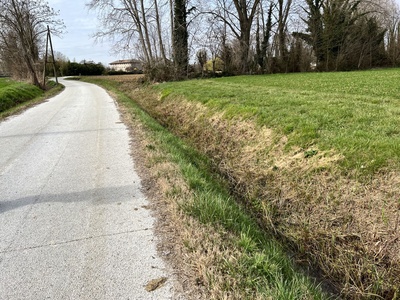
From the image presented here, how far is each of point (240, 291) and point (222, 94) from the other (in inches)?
367

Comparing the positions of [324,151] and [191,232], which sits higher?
[324,151]

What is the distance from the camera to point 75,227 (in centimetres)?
316

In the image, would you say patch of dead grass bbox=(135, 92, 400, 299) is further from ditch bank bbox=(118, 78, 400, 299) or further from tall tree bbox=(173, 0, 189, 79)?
Answer: tall tree bbox=(173, 0, 189, 79)

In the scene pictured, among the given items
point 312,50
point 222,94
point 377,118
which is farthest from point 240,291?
point 312,50

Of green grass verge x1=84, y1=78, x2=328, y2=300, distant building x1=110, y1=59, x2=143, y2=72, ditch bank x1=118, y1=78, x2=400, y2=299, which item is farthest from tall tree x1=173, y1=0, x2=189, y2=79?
green grass verge x1=84, y1=78, x2=328, y2=300

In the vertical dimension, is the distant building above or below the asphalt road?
above

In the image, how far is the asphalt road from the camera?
233 cm

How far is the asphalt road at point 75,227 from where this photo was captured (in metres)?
2.33

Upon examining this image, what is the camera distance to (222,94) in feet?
35.6

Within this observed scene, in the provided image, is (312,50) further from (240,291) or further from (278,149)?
(240,291)

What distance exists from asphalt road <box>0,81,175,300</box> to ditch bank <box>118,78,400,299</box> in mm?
1896

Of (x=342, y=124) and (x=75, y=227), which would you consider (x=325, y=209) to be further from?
(x=75, y=227)

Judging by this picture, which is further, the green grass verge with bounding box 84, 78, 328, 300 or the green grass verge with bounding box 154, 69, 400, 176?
the green grass verge with bounding box 154, 69, 400, 176

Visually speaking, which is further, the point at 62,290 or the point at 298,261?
the point at 298,261
